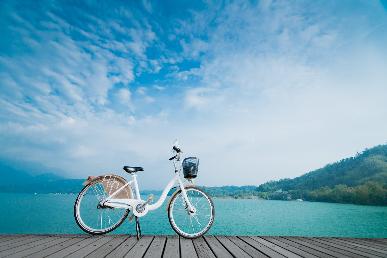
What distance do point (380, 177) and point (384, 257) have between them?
16199cm

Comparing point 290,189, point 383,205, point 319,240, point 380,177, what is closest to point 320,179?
point 290,189

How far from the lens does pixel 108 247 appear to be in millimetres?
4074

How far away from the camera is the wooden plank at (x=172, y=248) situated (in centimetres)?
373

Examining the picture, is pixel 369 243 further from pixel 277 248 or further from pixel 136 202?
pixel 136 202

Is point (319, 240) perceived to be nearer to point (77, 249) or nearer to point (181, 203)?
point (181, 203)

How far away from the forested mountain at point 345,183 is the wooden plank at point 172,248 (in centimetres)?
13147

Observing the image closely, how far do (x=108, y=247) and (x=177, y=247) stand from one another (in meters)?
0.96

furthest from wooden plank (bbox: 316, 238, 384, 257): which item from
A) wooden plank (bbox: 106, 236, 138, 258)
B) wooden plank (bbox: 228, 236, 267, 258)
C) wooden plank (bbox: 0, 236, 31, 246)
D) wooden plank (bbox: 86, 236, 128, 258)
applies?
wooden plank (bbox: 0, 236, 31, 246)

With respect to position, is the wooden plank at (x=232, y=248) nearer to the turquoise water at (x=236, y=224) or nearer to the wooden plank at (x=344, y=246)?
the wooden plank at (x=344, y=246)

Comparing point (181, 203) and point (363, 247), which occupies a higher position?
point (181, 203)

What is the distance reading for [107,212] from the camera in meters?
5.16

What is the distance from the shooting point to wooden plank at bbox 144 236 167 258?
368cm

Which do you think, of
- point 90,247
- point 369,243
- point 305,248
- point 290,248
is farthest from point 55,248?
point 369,243

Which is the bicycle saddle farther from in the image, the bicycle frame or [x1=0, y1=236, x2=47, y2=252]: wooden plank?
[x1=0, y1=236, x2=47, y2=252]: wooden plank
